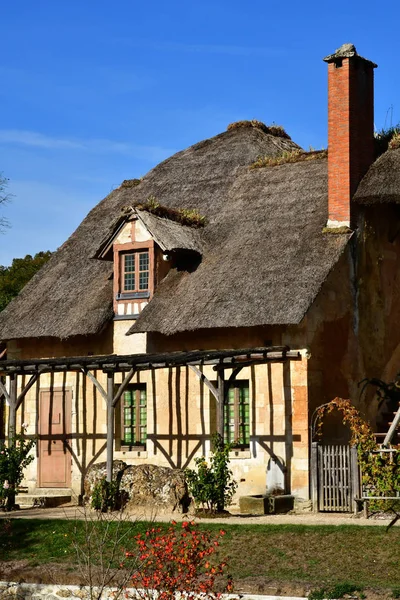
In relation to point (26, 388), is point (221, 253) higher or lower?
higher

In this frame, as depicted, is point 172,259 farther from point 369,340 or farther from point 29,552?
point 29,552

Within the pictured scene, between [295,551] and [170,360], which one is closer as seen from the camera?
[295,551]

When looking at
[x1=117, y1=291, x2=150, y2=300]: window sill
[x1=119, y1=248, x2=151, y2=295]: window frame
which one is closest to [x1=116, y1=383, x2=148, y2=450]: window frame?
A: [x1=117, y1=291, x2=150, y2=300]: window sill

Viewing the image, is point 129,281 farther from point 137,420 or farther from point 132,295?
point 137,420

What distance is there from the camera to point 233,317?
69.1 ft

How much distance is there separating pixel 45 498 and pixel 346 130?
10035 mm

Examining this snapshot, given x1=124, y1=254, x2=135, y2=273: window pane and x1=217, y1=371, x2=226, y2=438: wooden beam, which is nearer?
x1=217, y1=371, x2=226, y2=438: wooden beam

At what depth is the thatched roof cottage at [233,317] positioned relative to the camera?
20.9 metres

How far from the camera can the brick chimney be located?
2214 cm

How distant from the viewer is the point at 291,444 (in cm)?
2077

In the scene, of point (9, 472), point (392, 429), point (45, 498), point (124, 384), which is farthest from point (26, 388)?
point (392, 429)

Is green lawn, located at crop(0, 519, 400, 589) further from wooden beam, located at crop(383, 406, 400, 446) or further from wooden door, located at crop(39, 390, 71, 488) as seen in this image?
wooden door, located at crop(39, 390, 71, 488)

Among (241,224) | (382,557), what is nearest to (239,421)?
(241,224)

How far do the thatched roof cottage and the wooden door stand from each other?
0.13 ft
